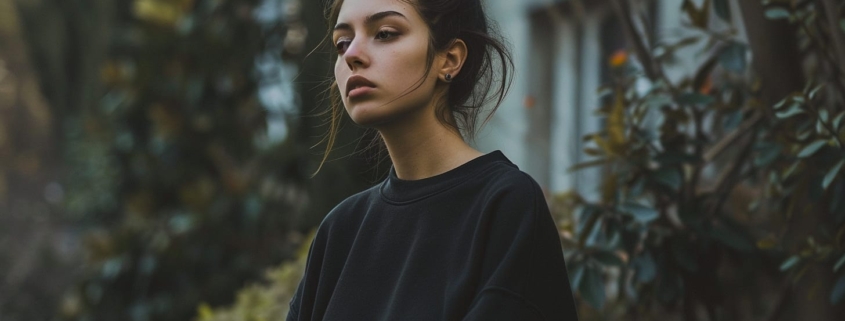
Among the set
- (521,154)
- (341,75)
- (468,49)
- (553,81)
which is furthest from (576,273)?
(553,81)

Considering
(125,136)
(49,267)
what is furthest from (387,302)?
(49,267)

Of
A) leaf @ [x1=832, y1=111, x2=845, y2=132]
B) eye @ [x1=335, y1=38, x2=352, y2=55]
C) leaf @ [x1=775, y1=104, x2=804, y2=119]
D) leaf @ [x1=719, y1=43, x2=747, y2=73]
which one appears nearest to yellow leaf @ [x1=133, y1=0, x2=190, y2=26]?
leaf @ [x1=719, y1=43, x2=747, y2=73]

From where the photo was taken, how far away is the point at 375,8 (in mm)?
1845

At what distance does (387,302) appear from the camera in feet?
5.89

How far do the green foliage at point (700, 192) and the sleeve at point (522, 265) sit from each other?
122 cm

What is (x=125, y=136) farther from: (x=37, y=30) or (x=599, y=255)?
(x=37, y=30)

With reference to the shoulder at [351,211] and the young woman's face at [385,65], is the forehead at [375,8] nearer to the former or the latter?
the young woman's face at [385,65]

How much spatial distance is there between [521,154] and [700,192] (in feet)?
9.92

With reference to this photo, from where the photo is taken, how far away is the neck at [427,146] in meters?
1.85

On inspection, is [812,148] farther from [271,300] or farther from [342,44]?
[271,300]

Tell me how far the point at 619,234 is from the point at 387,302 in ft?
4.74

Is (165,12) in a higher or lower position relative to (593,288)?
higher

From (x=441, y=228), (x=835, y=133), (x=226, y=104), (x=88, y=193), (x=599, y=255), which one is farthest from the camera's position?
(x=88, y=193)

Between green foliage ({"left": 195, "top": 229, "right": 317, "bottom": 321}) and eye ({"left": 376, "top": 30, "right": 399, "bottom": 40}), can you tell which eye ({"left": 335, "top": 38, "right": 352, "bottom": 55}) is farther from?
green foliage ({"left": 195, "top": 229, "right": 317, "bottom": 321})
